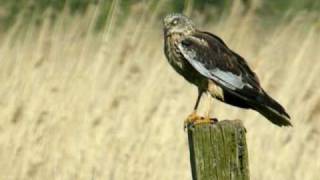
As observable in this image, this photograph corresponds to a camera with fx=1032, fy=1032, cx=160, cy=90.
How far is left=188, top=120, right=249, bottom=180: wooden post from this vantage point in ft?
10.8

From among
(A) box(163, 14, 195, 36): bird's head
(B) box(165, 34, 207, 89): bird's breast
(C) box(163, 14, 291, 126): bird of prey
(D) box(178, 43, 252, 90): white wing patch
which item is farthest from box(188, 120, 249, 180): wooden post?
(A) box(163, 14, 195, 36): bird's head

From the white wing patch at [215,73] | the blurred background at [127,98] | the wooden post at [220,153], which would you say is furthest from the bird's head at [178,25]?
the wooden post at [220,153]

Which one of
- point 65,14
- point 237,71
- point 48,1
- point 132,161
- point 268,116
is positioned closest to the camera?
point 268,116

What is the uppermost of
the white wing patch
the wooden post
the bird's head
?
the bird's head

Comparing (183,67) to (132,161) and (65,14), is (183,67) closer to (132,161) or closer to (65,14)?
(132,161)

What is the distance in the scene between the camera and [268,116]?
4652 millimetres

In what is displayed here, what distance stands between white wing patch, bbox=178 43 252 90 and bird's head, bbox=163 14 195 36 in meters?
0.24

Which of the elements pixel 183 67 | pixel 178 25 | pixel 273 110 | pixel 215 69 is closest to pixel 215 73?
pixel 215 69

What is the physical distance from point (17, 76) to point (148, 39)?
0.81 metres

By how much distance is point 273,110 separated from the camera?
14.9 ft

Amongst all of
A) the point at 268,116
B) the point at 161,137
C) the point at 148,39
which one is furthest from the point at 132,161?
the point at 268,116

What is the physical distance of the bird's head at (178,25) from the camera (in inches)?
209

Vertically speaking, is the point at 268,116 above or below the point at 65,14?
below

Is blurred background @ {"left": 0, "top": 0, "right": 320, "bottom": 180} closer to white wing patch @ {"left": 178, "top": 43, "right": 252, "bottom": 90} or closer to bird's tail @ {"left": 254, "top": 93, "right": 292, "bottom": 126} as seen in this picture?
white wing patch @ {"left": 178, "top": 43, "right": 252, "bottom": 90}
